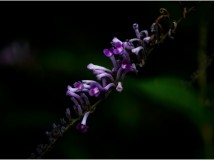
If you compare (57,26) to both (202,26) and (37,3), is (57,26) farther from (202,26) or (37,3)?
(202,26)

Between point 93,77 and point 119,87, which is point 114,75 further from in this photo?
point 93,77

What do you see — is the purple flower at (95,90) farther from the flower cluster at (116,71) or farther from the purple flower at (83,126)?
the purple flower at (83,126)

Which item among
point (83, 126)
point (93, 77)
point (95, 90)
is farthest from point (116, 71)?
point (93, 77)

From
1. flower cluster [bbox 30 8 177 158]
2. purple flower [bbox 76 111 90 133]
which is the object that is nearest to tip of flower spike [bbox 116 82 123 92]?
flower cluster [bbox 30 8 177 158]

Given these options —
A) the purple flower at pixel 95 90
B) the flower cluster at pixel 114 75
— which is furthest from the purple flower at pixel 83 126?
the purple flower at pixel 95 90

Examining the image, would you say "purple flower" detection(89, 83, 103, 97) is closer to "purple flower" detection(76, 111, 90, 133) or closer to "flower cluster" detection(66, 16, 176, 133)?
"flower cluster" detection(66, 16, 176, 133)

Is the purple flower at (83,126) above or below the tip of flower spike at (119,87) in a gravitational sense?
below

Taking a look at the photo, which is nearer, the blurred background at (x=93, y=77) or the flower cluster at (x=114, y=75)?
the flower cluster at (x=114, y=75)

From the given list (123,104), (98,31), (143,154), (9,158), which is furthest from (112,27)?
(9,158)
